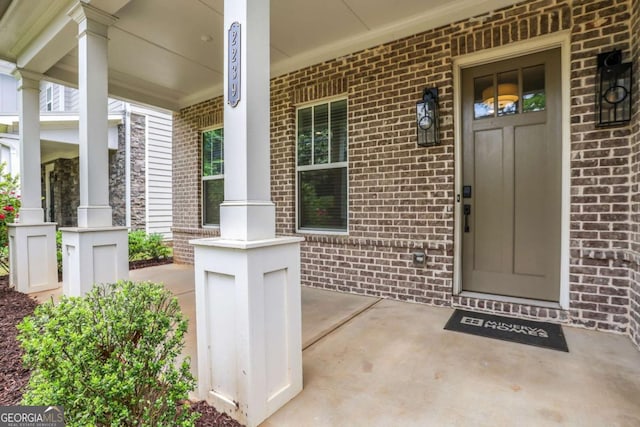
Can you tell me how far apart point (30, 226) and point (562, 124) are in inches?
238

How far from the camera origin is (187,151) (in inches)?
224

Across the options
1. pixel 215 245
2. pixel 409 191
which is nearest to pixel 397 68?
pixel 409 191

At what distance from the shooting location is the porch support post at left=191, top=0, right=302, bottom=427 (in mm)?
1506

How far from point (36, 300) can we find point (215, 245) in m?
3.59

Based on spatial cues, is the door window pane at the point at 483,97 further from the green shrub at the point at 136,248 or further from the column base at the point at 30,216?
the green shrub at the point at 136,248

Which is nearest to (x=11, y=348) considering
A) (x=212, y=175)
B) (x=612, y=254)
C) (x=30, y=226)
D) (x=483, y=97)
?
(x=30, y=226)

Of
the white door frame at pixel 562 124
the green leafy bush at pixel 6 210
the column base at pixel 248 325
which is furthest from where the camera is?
the green leafy bush at pixel 6 210

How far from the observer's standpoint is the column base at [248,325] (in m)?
1.49

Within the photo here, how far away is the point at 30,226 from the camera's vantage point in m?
4.02

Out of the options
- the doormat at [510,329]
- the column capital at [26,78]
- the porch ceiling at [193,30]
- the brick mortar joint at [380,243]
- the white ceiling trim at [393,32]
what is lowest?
the doormat at [510,329]

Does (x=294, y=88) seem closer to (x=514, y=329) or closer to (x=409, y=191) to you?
(x=409, y=191)

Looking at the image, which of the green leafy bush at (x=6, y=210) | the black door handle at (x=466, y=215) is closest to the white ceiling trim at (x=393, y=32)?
the black door handle at (x=466, y=215)

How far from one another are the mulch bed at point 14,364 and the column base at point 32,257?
19 centimetres

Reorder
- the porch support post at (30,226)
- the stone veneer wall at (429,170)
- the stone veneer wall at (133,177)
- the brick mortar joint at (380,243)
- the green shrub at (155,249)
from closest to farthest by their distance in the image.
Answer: the stone veneer wall at (429,170) → the brick mortar joint at (380,243) → the porch support post at (30,226) → the green shrub at (155,249) → the stone veneer wall at (133,177)
